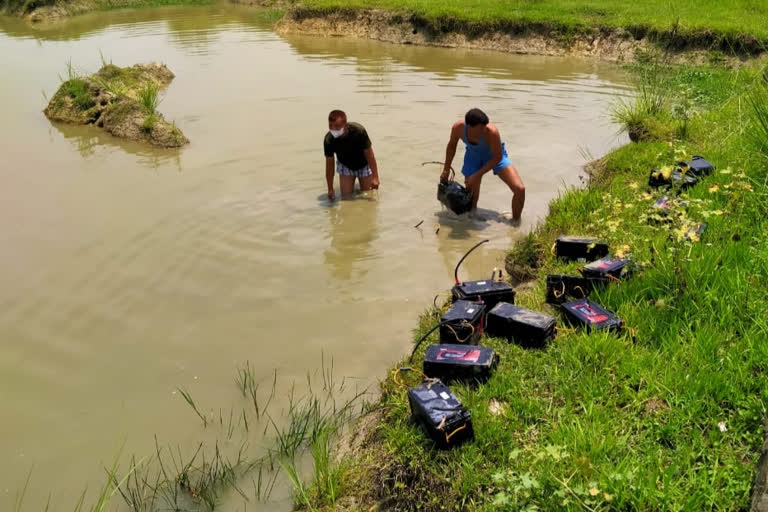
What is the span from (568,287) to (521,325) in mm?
718

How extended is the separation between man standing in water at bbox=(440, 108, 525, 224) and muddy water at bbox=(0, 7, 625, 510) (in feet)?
1.10

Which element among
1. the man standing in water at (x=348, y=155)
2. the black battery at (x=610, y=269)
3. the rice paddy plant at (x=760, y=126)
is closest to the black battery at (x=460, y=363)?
the black battery at (x=610, y=269)

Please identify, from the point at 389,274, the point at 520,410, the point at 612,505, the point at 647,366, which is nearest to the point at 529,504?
the point at 612,505

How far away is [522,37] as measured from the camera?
1548cm

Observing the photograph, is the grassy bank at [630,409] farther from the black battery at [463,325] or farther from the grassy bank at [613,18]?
the grassy bank at [613,18]

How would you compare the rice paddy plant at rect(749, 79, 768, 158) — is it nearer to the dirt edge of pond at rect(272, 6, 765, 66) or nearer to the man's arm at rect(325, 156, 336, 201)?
the man's arm at rect(325, 156, 336, 201)

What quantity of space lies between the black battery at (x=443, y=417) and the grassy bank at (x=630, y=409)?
70mm

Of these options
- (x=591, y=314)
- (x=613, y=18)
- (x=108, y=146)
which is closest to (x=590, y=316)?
(x=591, y=314)

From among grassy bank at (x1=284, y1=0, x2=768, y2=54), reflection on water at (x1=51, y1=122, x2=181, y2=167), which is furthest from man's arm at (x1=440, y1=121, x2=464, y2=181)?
grassy bank at (x1=284, y1=0, x2=768, y2=54)

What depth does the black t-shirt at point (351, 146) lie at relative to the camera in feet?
23.0

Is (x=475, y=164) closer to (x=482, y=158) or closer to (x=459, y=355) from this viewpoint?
(x=482, y=158)

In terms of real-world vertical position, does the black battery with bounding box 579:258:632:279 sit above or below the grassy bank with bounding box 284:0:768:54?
below

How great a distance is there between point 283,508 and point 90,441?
138cm

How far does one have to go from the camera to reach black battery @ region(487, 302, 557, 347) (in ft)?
11.9
